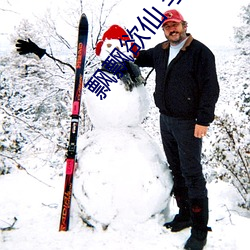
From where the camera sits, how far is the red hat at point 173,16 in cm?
244

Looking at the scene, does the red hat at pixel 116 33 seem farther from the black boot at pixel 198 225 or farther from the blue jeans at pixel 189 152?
the black boot at pixel 198 225

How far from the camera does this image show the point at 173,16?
8.04 ft

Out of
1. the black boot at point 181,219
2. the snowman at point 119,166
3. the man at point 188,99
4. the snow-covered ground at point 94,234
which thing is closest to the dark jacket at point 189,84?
the man at point 188,99

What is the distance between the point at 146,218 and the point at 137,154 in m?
0.65

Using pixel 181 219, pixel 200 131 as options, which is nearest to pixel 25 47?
pixel 200 131

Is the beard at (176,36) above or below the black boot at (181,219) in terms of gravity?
above

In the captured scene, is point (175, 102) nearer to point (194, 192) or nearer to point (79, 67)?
point (194, 192)

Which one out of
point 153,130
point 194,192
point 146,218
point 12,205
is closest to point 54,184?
point 12,205

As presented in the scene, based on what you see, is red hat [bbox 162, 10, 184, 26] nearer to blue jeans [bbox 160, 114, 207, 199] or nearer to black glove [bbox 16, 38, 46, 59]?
blue jeans [bbox 160, 114, 207, 199]

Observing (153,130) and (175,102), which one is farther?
(153,130)

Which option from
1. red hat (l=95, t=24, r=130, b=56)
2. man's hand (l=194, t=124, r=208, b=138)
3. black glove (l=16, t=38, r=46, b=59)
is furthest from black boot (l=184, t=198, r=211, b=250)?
black glove (l=16, t=38, r=46, b=59)

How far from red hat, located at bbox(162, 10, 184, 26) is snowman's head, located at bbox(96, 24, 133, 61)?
Result: 59cm

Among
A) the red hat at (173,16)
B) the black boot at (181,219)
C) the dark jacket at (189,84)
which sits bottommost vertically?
the black boot at (181,219)

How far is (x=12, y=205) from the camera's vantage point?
3.63 m
